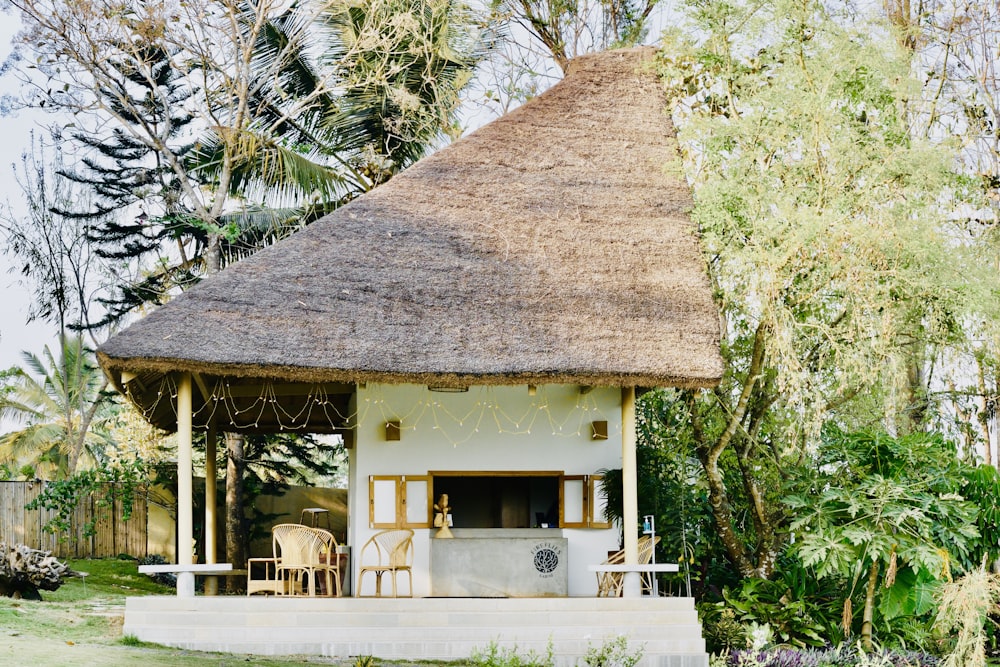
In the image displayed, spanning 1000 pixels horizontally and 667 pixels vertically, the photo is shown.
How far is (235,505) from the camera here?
57.3ft

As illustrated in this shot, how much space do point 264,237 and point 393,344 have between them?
344 inches

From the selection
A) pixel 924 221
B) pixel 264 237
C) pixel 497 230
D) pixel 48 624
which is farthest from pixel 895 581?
pixel 264 237

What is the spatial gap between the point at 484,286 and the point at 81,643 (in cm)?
474

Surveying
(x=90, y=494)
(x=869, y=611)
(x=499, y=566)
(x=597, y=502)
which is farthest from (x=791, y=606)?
(x=90, y=494)

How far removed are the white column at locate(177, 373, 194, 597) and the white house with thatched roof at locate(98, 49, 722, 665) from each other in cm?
2

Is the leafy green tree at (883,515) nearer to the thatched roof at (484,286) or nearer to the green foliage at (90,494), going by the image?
the thatched roof at (484,286)

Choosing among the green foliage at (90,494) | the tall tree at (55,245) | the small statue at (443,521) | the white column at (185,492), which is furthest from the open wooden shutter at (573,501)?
the tall tree at (55,245)

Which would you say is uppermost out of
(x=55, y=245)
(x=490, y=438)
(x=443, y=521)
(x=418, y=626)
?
(x=55, y=245)

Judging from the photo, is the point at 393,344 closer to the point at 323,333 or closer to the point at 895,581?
the point at 323,333

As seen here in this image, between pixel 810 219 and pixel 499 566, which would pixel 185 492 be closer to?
pixel 499 566

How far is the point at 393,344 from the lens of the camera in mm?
10352

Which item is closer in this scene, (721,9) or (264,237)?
(721,9)

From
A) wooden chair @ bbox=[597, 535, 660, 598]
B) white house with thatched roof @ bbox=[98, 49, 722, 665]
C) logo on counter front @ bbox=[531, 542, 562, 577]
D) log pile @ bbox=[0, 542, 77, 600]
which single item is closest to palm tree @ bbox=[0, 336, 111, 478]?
white house with thatched roof @ bbox=[98, 49, 722, 665]

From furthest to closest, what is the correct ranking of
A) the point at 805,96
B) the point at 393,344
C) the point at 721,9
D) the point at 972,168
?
the point at 972,168 → the point at 721,9 → the point at 805,96 → the point at 393,344
